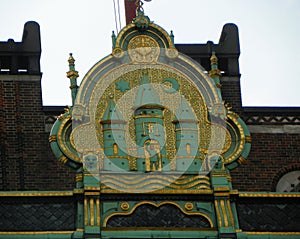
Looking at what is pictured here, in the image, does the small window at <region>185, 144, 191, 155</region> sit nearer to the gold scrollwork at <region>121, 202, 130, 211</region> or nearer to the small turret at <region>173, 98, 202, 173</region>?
the small turret at <region>173, 98, 202, 173</region>

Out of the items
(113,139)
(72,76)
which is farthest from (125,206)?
(72,76)

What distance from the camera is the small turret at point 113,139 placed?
27.4 meters

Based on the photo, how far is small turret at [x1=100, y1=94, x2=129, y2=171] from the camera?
27359 mm

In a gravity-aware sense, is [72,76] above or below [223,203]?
above

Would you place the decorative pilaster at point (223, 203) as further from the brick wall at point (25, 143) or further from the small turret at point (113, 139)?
the brick wall at point (25, 143)

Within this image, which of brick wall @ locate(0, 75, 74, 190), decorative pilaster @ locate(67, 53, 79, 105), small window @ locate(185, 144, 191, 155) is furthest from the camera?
brick wall @ locate(0, 75, 74, 190)

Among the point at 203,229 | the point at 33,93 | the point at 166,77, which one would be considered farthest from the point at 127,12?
the point at 203,229

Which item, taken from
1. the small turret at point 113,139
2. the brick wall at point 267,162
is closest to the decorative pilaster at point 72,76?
the small turret at point 113,139

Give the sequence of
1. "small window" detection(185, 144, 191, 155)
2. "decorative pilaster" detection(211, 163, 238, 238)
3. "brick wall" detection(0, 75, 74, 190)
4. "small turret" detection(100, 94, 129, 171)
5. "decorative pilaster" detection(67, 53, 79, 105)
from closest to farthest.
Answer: "decorative pilaster" detection(211, 163, 238, 238), "small turret" detection(100, 94, 129, 171), "small window" detection(185, 144, 191, 155), "decorative pilaster" detection(67, 53, 79, 105), "brick wall" detection(0, 75, 74, 190)

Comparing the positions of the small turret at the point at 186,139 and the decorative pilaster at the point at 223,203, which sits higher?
the small turret at the point at 186,139

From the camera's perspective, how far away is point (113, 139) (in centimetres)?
2762

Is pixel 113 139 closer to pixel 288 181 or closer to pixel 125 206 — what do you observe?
pixel 125 206

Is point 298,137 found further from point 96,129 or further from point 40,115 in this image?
point 96,129

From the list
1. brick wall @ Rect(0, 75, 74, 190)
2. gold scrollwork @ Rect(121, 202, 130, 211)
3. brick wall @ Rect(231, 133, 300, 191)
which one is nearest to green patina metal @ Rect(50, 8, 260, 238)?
gold scrollwork @ Rect(121, 202, 130, 211)
